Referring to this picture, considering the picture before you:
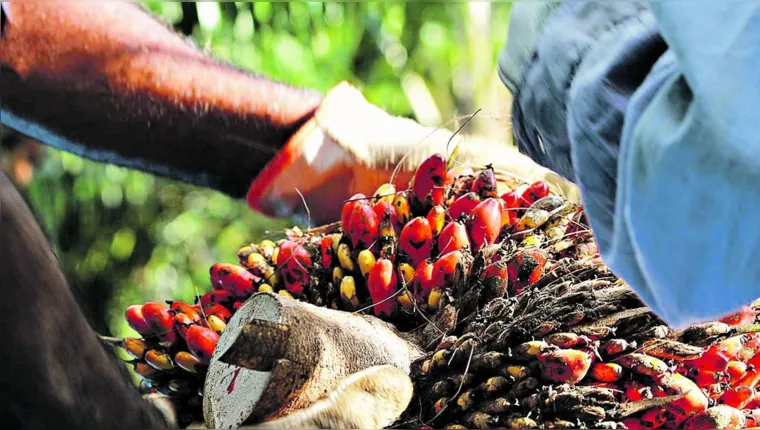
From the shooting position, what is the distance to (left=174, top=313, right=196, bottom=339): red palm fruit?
57.5 inches

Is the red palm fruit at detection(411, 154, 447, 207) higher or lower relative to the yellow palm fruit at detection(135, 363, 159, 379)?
higher

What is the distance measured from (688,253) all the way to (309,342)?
61cm

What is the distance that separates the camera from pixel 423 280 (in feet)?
4.47

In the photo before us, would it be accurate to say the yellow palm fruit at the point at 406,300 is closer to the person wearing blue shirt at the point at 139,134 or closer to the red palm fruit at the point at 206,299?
the person wearing blue shirt at the point at 139,134

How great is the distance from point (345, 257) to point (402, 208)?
0.14m

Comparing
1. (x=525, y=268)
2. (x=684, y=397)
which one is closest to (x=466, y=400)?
(x=525, y=268)

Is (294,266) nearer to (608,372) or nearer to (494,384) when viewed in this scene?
(494,384)

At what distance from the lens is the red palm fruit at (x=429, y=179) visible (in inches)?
57.2

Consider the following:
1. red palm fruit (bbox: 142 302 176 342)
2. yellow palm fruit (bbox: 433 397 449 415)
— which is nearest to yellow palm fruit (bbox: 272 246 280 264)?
red palm fruit (bbox: 142 302 176 342)

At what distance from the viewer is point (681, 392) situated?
1.26 m

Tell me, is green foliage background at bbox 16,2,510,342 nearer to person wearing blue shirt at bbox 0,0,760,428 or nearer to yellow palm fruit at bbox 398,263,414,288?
person wearing blue shirt at bbox 0,0,760,428

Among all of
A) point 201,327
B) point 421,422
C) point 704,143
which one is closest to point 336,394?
point 421,422

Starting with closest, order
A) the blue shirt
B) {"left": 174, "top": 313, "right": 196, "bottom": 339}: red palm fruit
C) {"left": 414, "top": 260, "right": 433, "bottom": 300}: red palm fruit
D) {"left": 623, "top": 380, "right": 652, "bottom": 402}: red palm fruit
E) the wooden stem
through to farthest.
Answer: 1. the blue shirt
2. the wooden stem
3. {"left": 623, "top": 380, "right": 652, "bottom": 402}: red palm fruit
4. {"left": 414, "top": 260, "right": 433, "bottom": 300}: red palm fruit
5. {"left": 174, "top": 313, "right": 196, "bottom": 339}: red palm fruit

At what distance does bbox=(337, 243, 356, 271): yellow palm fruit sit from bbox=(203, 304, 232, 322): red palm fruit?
0.79ft
